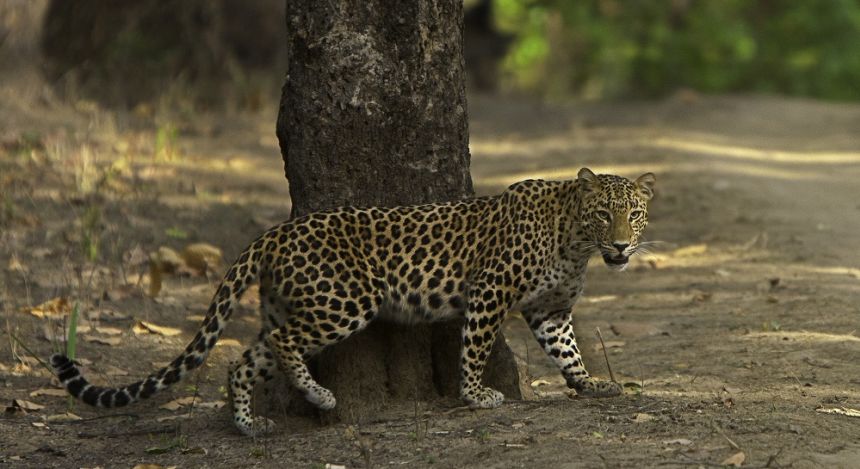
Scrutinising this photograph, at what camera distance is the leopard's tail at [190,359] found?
6.17 metres

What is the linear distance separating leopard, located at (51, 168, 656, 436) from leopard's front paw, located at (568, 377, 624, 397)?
0.48m

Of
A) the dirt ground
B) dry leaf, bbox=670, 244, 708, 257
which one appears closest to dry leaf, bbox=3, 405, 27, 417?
the dirt ground

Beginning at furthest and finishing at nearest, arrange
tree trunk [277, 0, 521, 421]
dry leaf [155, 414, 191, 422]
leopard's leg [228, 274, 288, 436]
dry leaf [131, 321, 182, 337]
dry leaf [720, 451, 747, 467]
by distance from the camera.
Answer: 1. dry leaf [131, 321, 182, 337]
2. dry leaf [155, 414, 191, 422]
3. tree trunk [277, 0, 521, 421]
4. leopard's leg [228, 274, 288, 436]
5. dry leaf [720, 451, 747, 467]

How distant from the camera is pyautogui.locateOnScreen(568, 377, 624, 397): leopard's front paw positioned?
21.9ft

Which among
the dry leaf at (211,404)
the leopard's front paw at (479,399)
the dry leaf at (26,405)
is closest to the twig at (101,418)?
the dry leaf at (26,405)

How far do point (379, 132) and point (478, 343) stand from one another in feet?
3.76

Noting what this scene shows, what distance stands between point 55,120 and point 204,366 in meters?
7.05

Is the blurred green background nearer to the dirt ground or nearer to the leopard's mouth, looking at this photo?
the dirt ground

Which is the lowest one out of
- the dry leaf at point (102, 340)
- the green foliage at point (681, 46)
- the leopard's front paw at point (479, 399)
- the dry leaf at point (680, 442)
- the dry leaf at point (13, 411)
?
the dry leaf at point (13, 411)

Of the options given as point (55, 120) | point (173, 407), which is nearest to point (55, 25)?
point (55, 120)

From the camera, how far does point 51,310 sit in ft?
27.6

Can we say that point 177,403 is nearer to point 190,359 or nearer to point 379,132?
point 190,359

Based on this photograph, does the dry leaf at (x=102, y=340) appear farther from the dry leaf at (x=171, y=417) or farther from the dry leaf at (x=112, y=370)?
the dry leaf at (x=171, y=417)

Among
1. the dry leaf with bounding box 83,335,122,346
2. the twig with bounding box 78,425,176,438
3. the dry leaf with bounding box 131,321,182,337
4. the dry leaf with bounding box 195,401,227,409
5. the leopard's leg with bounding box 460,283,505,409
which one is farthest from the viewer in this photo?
the dry leaf with bounding box 131,321,182,337
